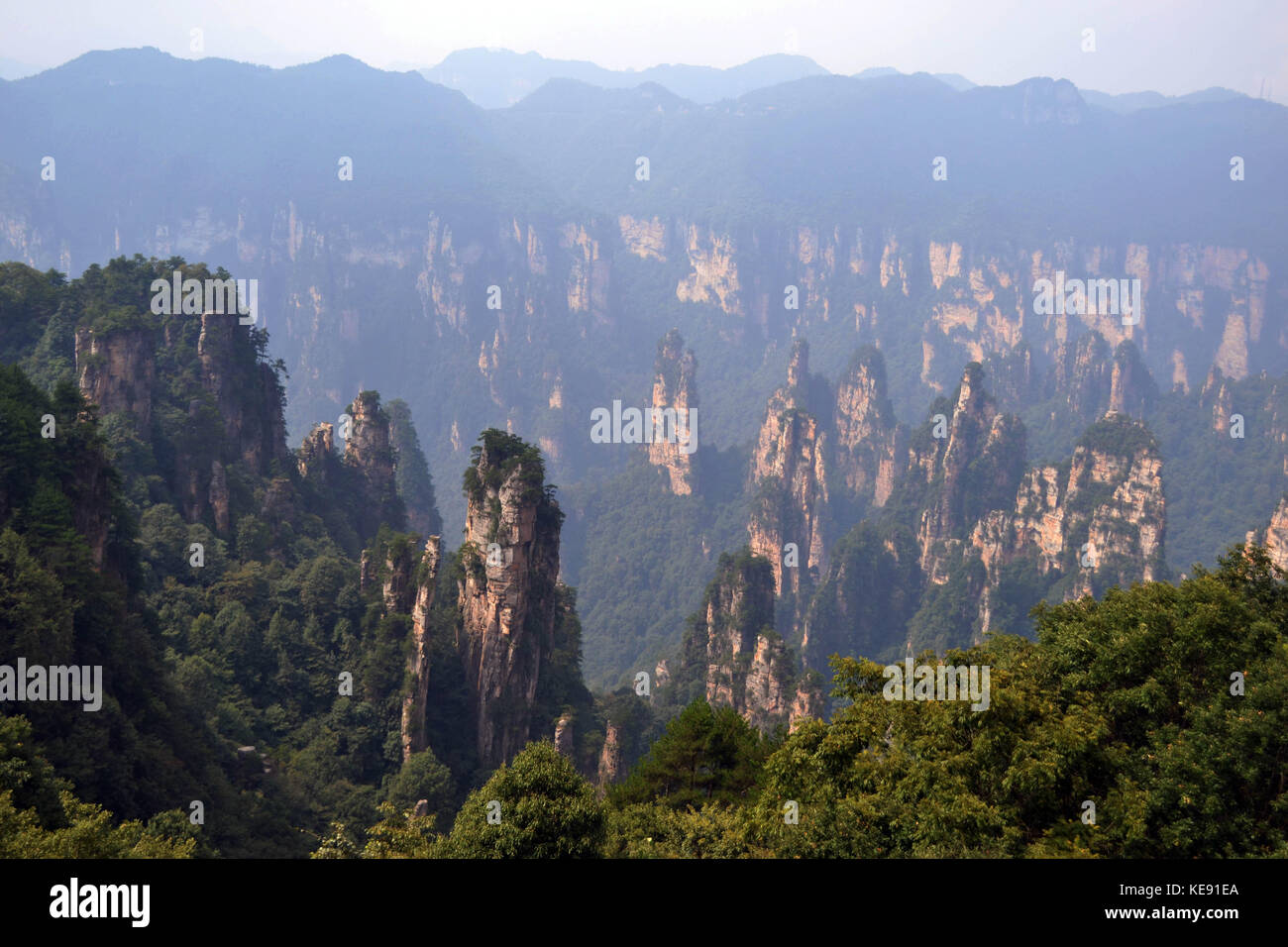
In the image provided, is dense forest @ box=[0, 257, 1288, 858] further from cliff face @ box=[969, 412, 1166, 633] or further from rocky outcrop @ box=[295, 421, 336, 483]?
cliff face @ box=[969, 412, 1166, 633]

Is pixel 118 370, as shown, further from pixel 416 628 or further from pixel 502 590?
pixel 502 590

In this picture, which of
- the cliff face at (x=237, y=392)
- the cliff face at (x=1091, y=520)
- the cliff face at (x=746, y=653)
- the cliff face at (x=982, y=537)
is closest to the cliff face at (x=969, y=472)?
the cliff face at (x=982, y=537)

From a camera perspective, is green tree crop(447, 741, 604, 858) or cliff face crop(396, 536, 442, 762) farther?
cliff face crop(396, 536, 442, 762)

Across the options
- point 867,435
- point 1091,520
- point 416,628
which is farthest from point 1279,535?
point 867,435

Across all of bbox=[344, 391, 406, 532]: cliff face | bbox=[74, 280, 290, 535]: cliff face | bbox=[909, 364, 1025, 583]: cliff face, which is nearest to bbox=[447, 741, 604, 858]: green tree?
bbox=[74, 280, 290, 535]: cliff face

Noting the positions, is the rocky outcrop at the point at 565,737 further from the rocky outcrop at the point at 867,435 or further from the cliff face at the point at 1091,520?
the rocky outcrop at the point at 867,435

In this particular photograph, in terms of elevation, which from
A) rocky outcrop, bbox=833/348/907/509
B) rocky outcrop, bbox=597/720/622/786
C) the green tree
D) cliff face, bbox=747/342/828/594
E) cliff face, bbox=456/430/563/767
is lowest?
rocky outcrop, bbox=597/720/622/786
